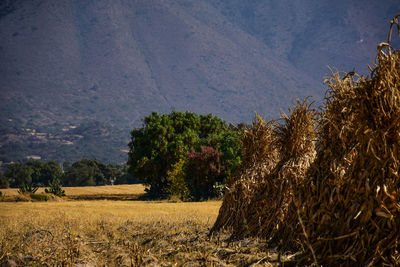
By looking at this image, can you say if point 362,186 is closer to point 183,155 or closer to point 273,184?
point 273,184

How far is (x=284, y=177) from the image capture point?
8.99 meters

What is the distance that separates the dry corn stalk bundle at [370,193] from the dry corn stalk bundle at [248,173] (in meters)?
4.46

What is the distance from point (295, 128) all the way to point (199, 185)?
85.6ft

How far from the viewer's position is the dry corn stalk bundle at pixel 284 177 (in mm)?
8820

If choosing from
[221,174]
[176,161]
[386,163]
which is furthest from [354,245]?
[176,161]

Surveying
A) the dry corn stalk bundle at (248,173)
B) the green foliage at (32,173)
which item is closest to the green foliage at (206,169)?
the dry corn stalk bundle at (248,173)

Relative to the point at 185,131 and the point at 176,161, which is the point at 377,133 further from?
the point at 185,131

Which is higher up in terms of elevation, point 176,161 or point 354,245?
point 176,161

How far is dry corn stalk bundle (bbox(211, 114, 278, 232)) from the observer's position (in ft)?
32.0

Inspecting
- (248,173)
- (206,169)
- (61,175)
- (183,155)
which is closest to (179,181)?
(206,169)

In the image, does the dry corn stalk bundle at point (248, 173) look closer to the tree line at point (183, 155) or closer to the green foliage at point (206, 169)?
the tree line at point (183, 155)

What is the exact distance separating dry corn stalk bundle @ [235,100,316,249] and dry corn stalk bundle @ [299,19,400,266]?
3.18 m

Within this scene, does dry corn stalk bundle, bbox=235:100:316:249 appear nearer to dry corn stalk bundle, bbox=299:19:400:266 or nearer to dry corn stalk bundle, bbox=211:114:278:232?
dry corn stalk bundle, bbox=211:114:278:232

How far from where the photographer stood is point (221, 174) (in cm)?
3375
